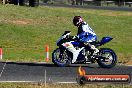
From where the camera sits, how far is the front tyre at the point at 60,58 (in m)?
17.1

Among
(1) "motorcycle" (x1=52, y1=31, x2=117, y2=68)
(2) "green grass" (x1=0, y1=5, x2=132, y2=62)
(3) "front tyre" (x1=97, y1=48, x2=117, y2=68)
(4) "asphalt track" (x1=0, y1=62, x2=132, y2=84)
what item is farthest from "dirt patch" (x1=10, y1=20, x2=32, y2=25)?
(3) "front tyre" (x1=97, y1=48, x2=117, y2=68)

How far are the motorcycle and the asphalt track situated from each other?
248mm

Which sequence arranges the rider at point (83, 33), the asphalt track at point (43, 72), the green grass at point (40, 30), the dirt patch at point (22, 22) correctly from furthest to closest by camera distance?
the dirt patch at point (22, 22) → the green grass at point (40, 30) → the rider at point (83, 33) → the asphalt track at point (43, 72)

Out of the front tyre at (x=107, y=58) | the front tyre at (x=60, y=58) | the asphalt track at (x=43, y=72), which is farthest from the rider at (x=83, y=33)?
the asphalt track at (x=43, y=72)

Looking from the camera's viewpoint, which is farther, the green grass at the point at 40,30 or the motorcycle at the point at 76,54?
the green grass at the point at 40,30

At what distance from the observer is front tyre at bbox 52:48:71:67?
17141mm

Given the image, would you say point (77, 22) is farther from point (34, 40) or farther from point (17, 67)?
point (34, 40)

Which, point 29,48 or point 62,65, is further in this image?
point 29,48

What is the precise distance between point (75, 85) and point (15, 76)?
2.44 meters

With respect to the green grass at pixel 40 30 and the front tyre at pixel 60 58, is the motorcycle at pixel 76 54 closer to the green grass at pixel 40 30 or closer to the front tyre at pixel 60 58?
the front tyre at pixel 60 58

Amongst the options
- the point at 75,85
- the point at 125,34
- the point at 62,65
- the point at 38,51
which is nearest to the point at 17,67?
the point at 62,65

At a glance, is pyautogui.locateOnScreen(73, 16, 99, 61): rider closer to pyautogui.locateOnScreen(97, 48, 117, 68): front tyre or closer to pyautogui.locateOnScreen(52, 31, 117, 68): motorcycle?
pyautogui.locateOnScreen(52, 31, 117, 68): motorcycle

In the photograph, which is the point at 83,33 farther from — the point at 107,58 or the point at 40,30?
the point at 40,30

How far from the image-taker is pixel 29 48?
25969mm
